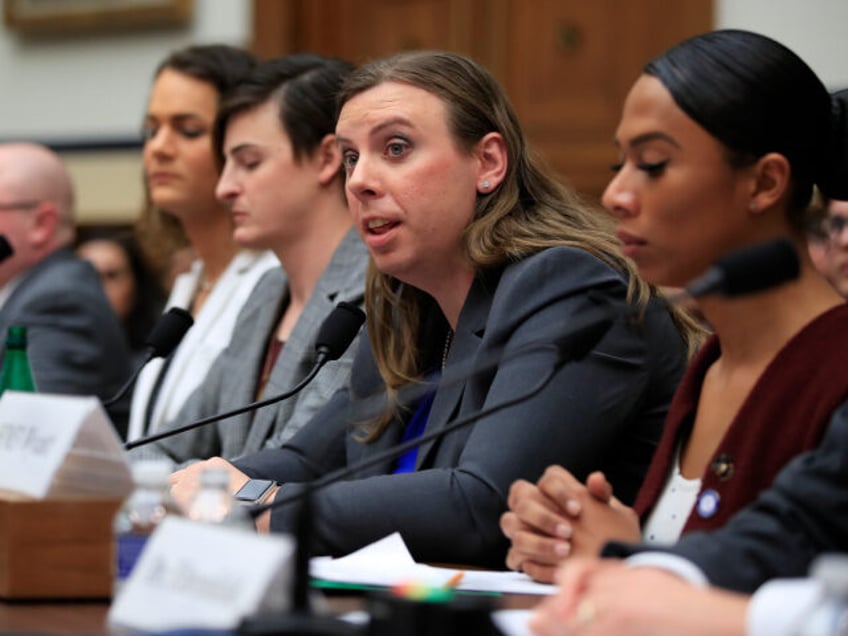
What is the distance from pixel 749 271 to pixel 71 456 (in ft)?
2.25

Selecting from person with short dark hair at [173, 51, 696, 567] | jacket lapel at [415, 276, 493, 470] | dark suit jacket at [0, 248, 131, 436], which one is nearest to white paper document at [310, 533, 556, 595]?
person with short dark hair at [173, 51, 696, 567]

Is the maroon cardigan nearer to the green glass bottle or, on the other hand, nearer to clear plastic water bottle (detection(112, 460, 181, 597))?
clear plastic water bottle (detection(112, 460, 181, 597))

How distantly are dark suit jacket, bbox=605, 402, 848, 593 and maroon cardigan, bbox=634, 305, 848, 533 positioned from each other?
0.41ft

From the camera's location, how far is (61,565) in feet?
4.88

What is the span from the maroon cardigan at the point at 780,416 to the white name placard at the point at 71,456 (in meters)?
0.62

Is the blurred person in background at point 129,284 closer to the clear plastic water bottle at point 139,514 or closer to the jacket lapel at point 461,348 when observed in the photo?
the jacket lapel at point 461,348

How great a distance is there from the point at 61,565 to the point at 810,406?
30.5 inches

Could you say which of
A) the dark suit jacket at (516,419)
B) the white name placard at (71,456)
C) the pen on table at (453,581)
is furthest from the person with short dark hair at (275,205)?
the white name placard at (71,456)

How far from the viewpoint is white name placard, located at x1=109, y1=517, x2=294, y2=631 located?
1.16 metres

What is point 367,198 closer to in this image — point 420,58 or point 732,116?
point 420,58

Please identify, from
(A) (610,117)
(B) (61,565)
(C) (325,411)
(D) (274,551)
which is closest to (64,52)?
(A) (610,117)

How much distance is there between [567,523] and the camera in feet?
5.58

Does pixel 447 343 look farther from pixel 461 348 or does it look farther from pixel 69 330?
pixel 69 330

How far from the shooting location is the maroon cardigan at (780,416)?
1.52 m
